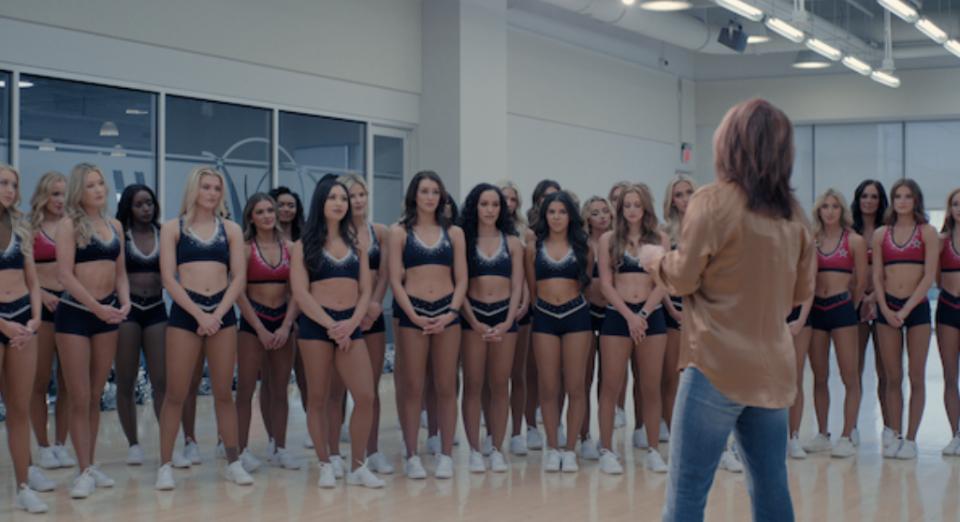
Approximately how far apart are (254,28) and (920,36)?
31.6 feet

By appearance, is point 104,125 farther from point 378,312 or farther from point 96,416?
point 378,312

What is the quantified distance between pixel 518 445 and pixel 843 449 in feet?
6.53

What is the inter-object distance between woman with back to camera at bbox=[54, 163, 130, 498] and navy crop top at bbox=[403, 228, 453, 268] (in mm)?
1530

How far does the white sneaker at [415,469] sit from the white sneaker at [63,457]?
78.1 inches

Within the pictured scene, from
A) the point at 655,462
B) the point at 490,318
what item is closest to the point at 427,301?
the point at 490,318

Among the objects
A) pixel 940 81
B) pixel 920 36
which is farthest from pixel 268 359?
pixel 940 81

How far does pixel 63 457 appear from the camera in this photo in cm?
519

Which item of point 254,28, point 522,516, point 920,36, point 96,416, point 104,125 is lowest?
point 522,516

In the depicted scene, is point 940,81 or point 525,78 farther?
point 940,81

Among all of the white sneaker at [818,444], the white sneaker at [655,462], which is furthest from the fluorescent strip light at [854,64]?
the white sneaker at [655,462]

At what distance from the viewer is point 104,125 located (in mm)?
6980

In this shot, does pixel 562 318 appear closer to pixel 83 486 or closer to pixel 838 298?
pixel 838 298

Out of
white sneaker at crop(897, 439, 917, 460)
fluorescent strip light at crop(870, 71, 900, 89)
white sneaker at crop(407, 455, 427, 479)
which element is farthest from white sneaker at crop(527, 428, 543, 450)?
fluorescent strip light at crop(870, 71, 900, 89)

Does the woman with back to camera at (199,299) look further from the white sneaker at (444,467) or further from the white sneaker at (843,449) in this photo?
the white sneaker at (843,449)
